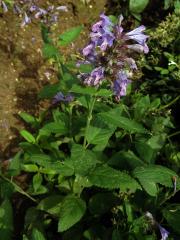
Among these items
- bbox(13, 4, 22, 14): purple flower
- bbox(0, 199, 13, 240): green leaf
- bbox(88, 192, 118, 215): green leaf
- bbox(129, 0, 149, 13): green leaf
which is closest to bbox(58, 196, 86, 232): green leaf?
bbox(88, 192, 118, 215): green leaf

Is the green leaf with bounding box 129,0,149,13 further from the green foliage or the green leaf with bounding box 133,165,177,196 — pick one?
the green leaf with bounding box 133,165,177,196

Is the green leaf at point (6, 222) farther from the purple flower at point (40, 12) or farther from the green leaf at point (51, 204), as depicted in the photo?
the purple flower at point (40, 12)

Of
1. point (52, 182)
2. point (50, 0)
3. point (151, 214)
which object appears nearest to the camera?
point (151, 214)

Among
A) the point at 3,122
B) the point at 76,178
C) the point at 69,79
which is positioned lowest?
the point at 76,178

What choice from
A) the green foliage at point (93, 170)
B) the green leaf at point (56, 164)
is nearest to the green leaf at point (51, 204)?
the green foliage at point (93, 170)

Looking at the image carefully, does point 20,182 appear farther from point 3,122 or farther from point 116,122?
point 116,122

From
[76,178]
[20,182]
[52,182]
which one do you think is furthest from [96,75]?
[20,182]
